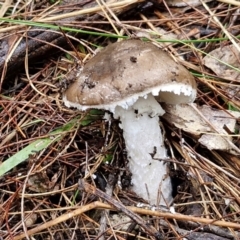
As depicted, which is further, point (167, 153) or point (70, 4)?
point (70, 4)

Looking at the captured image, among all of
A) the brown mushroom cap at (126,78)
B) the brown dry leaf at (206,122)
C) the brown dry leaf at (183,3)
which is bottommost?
the brown dry leaf at (206,122)

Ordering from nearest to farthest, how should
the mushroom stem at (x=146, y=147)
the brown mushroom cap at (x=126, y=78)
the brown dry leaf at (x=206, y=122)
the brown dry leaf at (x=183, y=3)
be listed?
the brown mushroom cap at (x=126, y=78) < the mushroom stem at (x=146, y=147) < the brown dry leaf at (x=206, y=122) < the brown dry leaf at (x=183, y=3)

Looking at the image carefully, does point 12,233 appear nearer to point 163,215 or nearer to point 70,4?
point 163,215

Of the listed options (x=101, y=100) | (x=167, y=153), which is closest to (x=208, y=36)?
(x=167, y=153)

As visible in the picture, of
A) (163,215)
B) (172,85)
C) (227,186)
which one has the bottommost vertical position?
(227,186)

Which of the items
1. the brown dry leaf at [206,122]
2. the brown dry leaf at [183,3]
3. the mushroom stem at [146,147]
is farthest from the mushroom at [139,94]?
the brown dry leaf at [183,3]

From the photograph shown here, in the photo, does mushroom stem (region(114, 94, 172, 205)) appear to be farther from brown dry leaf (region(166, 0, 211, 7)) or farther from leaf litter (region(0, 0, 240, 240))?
brown dry leaf (region(166, 0, 211, 7))

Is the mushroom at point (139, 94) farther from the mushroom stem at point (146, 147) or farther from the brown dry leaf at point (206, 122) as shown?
the brown dry leaf at point (206, 122)
